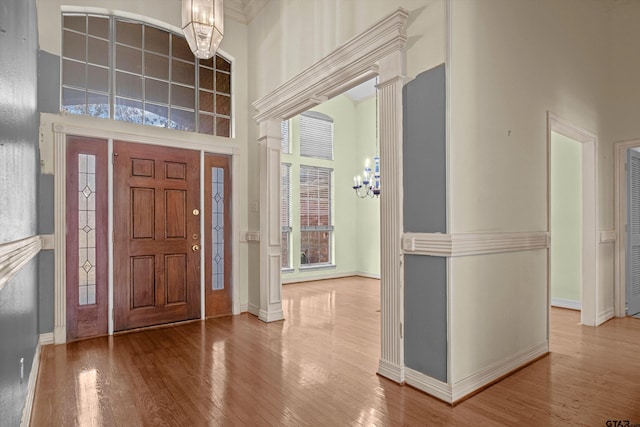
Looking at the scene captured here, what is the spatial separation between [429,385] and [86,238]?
368 cm

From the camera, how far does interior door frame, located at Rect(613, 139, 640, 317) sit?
447 cm

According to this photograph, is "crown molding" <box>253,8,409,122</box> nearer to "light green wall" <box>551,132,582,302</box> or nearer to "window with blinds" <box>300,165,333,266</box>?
"window with blinds" <box>300,165,333,266</box>

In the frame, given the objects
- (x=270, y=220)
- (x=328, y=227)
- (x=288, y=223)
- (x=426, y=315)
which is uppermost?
(x=270, y=220)

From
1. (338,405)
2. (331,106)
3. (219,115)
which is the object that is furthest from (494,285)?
(331,106)

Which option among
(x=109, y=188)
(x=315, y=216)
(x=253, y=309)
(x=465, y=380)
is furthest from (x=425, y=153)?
(x=315, y=216)

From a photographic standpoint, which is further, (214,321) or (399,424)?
(214,321)

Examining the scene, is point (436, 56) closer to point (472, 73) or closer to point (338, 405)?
point (472, 73)

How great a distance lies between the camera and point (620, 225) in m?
4.50

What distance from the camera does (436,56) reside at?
8.11ft

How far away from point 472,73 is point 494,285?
5.27ft

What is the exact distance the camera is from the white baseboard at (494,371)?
244 cm

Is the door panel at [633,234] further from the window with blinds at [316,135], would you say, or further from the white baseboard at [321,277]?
the window with blinds at [316,135]

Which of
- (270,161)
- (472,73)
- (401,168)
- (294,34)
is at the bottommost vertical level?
(401,168)

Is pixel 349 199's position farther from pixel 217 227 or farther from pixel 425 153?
pixel 425 153
